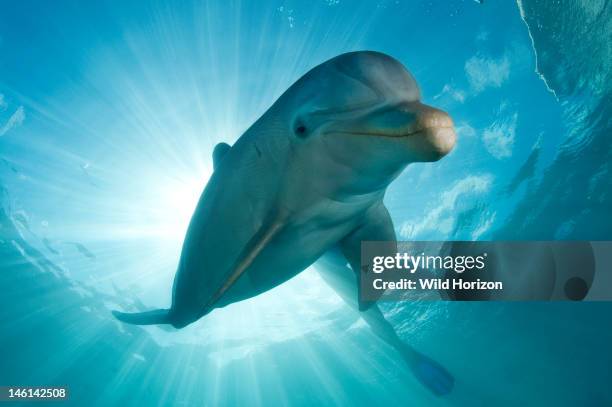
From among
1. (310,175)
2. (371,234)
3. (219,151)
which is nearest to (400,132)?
(310,175)

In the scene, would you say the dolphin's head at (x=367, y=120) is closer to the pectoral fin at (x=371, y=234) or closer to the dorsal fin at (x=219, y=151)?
the pectoral fin at (x=371, y=234)

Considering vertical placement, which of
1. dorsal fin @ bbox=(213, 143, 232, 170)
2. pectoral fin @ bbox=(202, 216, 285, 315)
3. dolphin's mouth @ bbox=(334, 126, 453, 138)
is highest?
dorsal fin @ bbox=(213, 143, 232, 170)

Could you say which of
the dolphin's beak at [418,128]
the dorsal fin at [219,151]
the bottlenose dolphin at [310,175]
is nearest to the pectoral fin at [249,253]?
the bottlenose dolphin at [310,175]

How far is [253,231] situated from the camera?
113 inches

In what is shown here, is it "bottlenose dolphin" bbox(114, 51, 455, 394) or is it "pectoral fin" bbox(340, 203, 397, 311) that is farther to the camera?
"pectoral fin" bbox(340, 203, 397, 311)

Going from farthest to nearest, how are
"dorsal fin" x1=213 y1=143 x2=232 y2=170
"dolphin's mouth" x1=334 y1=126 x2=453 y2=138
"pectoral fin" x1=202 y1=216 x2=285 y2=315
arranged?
1. "dorsal fin" x1=213 y1=143 x2=232 y2=170
2. "pectoral fin" x1=202 y1=216 x2=285 y2=315
3. "dolphin's mouth" x1=334 y1=126 x2=453 y2=138

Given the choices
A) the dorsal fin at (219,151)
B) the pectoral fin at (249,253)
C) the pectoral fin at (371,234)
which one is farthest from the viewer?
the dorsal fin at (219,151)

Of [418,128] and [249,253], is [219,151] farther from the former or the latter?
[418,128]

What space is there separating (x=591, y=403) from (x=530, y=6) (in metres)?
25.4

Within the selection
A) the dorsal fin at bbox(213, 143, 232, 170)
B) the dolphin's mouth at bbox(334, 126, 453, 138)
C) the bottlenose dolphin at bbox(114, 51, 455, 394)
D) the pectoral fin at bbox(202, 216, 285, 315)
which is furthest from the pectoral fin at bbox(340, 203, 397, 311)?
the dorsal fin at bbox(213, 143, 232, 170)

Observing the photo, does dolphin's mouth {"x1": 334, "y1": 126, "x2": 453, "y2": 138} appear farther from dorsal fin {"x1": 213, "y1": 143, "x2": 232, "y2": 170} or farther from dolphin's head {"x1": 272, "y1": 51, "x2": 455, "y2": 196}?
dorsal fin {"x1": 213, "y1": 143, "x2": 232, "y2": 170}

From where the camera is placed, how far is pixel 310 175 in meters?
2.40

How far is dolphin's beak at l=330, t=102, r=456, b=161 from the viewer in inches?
60.4

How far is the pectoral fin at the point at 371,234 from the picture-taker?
3307mm
